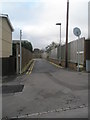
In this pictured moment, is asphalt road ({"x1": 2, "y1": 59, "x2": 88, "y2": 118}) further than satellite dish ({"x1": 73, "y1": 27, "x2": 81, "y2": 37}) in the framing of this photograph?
No

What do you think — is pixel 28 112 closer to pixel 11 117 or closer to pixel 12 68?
pixel 11 117

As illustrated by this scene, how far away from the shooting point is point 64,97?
24.1 ft

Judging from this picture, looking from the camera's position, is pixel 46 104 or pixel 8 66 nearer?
pixel 46 104

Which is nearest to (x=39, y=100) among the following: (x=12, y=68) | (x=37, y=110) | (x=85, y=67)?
(x=37, y=110)

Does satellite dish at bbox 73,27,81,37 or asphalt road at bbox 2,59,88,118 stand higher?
satellite dish at bbox 73,27,81,37

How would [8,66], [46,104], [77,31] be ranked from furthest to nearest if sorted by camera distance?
[77,31] → [8,66] → [46,104]

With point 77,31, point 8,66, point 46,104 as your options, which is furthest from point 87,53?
point 46,104

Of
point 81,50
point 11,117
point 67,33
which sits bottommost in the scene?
point 11,117

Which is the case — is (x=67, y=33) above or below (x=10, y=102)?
above

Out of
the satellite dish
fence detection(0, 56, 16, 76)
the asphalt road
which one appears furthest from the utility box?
the asphalt road

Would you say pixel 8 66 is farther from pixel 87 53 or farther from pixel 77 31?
pixel 87 53

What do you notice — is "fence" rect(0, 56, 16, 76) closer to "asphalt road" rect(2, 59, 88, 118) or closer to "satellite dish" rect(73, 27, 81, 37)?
"satellite dish" rect(73, 27, 81, 37)

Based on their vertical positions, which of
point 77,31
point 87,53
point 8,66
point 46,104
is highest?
point 77,31

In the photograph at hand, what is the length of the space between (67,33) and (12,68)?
9.11 metres
